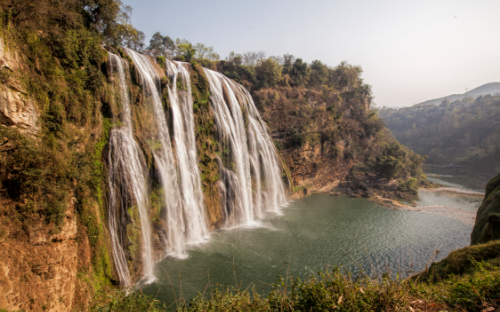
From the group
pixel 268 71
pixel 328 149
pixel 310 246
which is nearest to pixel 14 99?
pixel 310 246

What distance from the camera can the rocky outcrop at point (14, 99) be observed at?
543 centimetres

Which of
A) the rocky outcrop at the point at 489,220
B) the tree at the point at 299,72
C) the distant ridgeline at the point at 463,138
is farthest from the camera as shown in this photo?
the distant ridgeline at the point at 463,138

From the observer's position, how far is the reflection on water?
9977mm

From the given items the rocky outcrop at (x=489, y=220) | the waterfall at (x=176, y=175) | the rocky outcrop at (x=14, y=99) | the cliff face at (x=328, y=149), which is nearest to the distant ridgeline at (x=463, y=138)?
the cliff face at (x=328, y=149)

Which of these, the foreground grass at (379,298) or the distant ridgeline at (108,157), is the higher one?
the distant ridgeline at (108,157)

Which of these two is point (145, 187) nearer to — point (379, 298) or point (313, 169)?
point (379, 298)

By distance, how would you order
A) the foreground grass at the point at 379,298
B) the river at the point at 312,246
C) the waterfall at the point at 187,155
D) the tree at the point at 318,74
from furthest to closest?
the tree at the point at 318,74 < the waterfall at the point at 187,155 < the river at the point at 312,246 < the foreground grass at the point at 379,298

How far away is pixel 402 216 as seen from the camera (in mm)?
19109

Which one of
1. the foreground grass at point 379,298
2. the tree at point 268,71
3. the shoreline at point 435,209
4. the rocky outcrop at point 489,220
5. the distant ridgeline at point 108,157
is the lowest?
the shoreline at point 435,209

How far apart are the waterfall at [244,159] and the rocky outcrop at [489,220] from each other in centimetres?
1171

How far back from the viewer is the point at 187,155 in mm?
14172

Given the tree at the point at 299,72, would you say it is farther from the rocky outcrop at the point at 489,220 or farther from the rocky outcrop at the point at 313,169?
the rocky outcrop at the point at 489,220

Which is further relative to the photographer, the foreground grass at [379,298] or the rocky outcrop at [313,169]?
the rocky outcrop at [313,169]

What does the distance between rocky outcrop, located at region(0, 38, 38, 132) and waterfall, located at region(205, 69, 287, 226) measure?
423 inches
